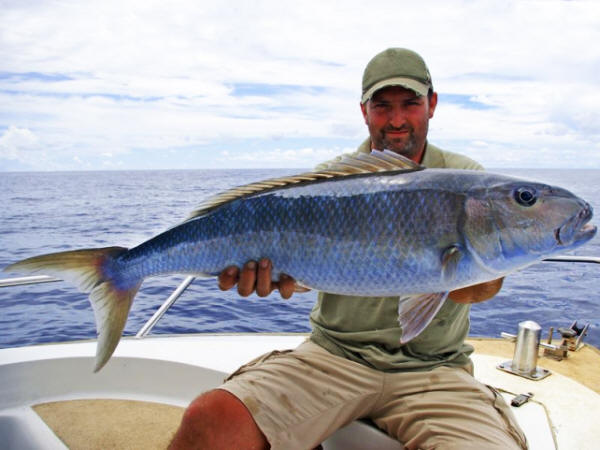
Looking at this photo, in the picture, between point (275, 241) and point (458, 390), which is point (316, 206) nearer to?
point (275, 241)

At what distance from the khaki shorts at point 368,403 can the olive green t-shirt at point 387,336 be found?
0.20 feet

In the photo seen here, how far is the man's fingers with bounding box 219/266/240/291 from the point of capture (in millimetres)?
2561

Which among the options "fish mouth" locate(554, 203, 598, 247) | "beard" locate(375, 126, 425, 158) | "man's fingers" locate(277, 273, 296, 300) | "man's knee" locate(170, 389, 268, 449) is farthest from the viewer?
"beard" locate(375, 126, 425, 158)

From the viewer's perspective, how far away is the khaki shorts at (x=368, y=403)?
2463 millimetres

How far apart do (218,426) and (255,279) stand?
69 cm

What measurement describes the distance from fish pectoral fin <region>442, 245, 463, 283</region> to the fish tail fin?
142cm

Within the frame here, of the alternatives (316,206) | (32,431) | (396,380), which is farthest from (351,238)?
(32,431)

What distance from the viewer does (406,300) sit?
229 centimetres

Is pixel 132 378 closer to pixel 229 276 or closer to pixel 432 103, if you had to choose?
pixel 229 276

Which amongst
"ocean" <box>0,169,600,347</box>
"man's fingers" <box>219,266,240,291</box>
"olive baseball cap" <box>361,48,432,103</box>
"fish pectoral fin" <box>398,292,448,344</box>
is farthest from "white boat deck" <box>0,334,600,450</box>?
"ocean" <box>0,169,600,347</box>

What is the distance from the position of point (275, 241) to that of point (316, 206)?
0.26 meters

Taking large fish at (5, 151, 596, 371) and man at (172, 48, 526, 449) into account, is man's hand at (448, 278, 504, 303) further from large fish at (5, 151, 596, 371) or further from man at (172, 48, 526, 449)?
large fish at (5, 151, 596, 371)

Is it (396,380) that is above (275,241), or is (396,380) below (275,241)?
below

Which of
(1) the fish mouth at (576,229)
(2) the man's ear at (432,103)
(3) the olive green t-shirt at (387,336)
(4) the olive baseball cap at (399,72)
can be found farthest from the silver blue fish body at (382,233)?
(2) the man's ear at (432,103)
